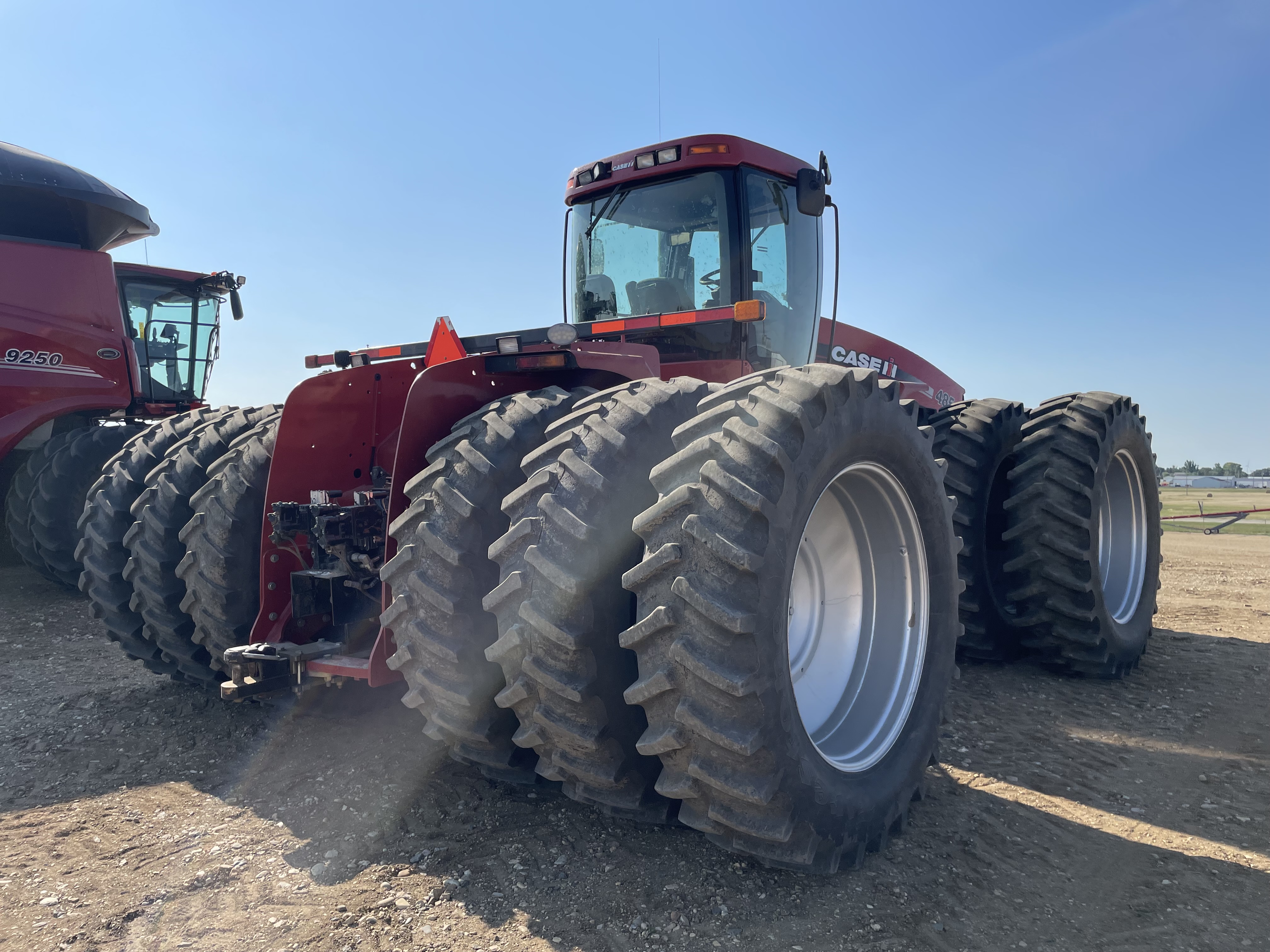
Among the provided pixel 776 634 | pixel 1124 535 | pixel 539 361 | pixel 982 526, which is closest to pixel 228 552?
pixel 539 361

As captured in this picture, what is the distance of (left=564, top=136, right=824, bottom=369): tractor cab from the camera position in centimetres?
453

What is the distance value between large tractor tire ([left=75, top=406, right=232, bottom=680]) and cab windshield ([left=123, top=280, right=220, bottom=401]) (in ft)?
19.6

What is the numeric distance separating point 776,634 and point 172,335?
33.4 ft

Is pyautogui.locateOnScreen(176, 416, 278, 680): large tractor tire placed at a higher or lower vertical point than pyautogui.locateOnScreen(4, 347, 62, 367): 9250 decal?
lower

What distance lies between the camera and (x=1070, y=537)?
16.9 ft

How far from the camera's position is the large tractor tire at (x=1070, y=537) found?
16.9 feet

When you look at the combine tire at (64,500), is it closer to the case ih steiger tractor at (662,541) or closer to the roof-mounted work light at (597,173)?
the case ih steiger tractor at (662,541)

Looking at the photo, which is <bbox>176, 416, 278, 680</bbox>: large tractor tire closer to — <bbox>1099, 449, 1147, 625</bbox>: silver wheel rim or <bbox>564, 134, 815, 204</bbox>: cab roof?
<bbox>564, 134, 815, 204</bbox>: cab roof

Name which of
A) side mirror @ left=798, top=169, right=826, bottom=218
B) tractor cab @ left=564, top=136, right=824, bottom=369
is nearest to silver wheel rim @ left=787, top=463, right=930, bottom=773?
tractor cab @ left=564, top=136, right=824, bottom=369

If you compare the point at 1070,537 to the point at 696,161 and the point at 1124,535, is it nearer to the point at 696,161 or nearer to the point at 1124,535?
the point at 1124,535

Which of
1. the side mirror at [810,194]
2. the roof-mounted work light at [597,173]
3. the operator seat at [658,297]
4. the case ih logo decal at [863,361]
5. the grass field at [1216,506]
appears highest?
the roof-mounted work light at [597,173]

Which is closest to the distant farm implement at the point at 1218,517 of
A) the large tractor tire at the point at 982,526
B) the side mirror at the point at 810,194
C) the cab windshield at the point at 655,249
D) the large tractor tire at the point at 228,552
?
the large tractor tire at the point at 982,526

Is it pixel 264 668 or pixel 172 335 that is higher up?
pixel 172 335

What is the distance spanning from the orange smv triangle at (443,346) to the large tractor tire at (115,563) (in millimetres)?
2038
